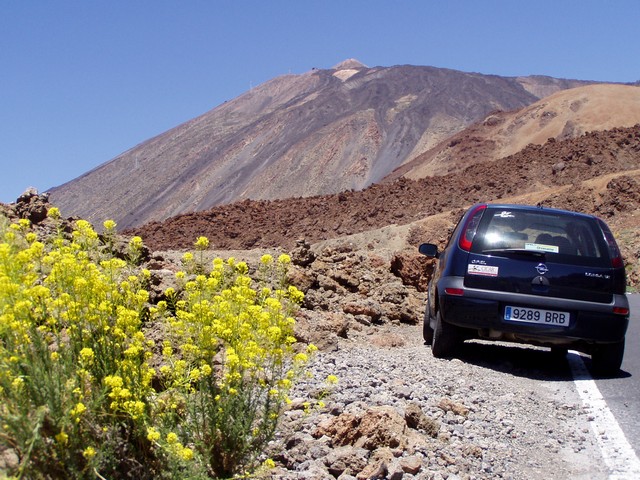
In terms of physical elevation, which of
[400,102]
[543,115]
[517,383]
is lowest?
[517,383]

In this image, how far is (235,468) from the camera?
11.9 ft

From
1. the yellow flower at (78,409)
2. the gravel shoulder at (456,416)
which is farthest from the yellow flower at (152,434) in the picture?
the gravel shoulder at (456,416)

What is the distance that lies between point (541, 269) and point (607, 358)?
1.16 m

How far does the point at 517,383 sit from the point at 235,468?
4.27m

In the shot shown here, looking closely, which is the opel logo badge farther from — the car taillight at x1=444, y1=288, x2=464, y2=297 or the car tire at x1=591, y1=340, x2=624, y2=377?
the car tire at x1=591, y1=340, x2=624, y2=377

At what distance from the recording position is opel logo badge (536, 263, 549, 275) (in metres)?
7.52

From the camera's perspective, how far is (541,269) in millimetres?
7539

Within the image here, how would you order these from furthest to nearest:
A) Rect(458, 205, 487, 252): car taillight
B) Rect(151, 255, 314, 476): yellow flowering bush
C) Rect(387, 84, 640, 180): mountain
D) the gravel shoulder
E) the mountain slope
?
Rect(387, 84, 640, 180): mountain
the mountain slope
Rect(458, 205, 487, 252): car taillight
the gravel shoulder
Rect(151, 255, 314, 476): yellow flowering bush

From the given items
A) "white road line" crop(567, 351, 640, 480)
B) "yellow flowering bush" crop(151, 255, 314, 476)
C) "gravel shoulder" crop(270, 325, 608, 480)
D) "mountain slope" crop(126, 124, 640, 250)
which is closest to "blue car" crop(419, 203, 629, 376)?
"gravel shoulder" crop(270, 325, 608, 480)

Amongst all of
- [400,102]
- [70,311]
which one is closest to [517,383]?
[70,311]

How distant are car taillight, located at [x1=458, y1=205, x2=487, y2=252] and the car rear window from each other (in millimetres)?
52

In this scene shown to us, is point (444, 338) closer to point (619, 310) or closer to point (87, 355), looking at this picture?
point (619, 310)

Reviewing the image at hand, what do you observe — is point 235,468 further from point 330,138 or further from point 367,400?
point 330,138

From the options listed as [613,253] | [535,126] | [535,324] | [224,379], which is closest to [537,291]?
[535,324]
